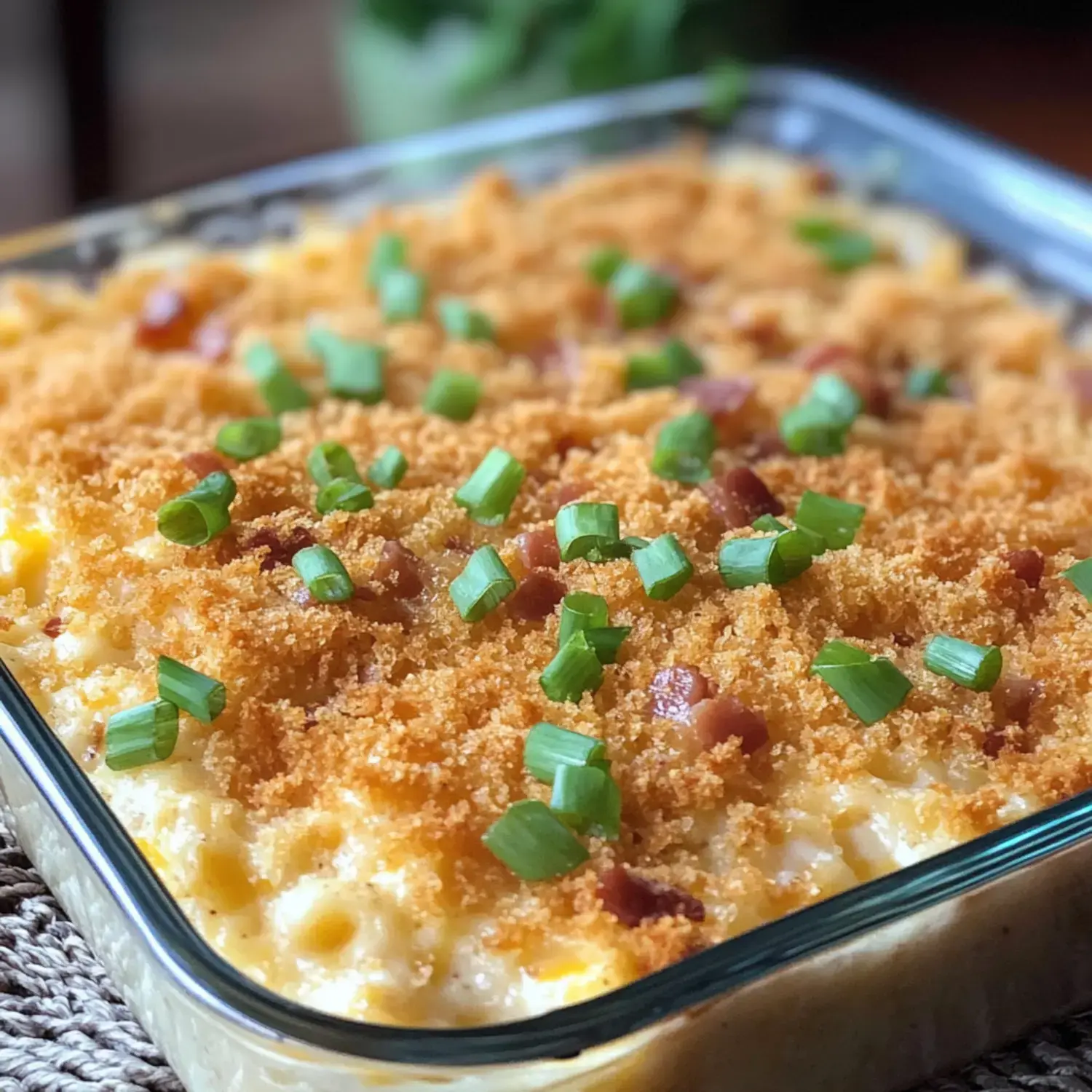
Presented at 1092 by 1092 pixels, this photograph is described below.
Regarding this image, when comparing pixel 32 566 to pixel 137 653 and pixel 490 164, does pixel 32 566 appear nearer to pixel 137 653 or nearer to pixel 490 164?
pixel 137 653

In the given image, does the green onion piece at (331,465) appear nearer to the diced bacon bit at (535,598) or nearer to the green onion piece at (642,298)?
the diced bacon bit at (535,598)

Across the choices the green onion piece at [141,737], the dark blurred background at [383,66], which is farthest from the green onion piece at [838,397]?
the dark blurred background at [383,66]

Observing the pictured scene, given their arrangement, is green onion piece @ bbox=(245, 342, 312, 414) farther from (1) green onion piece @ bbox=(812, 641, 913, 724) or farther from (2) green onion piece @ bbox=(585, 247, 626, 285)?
(1) green onion piece @ bbox=(812, 641, 913, 724)

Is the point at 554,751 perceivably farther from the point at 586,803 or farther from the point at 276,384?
the point at 276,384

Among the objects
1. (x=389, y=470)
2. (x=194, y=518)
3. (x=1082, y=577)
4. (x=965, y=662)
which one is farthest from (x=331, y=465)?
(x=1082, y=577)

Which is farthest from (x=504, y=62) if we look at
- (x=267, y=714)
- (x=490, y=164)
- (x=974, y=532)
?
(x=267, y=714)
